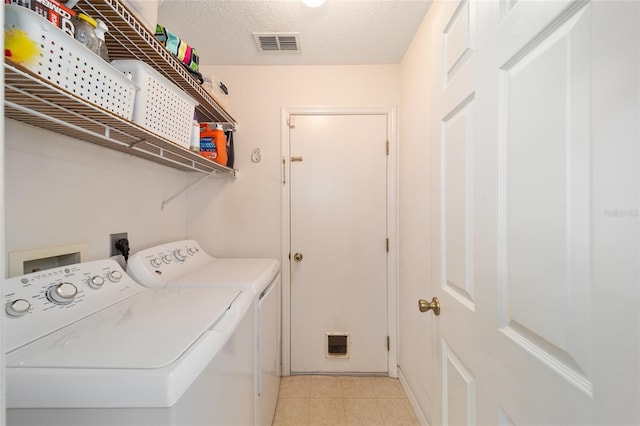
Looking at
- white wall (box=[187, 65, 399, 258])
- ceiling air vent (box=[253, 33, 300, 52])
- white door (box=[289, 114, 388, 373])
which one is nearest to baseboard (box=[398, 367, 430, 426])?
white door (box=[289, 114, 388, 373])

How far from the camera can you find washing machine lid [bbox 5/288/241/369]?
608 mm

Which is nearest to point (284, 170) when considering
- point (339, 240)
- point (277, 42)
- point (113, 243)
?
point (339, 240)

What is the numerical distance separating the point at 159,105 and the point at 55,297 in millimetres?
765

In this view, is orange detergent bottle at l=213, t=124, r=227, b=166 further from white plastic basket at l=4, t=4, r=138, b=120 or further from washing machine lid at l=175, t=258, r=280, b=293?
white plastic basket at l=4, t=4, r=138, b=120

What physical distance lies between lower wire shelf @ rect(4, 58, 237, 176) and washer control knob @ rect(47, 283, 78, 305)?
52 centimetres

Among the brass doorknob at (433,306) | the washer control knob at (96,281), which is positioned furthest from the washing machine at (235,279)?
the brass doorknob at (433,306)

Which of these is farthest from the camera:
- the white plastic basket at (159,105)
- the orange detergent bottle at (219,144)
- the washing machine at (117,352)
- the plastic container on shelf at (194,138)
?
the orange detergent bottle at (219,144)

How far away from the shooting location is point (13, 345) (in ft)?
2.22

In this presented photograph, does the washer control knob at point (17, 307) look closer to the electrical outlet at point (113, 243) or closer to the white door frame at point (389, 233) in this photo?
the electrical outlet at point (113, 243)

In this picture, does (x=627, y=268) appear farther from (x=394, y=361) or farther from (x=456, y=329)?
(x=394, y=361)

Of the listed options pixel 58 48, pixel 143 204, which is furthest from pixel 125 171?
pixel 58 48

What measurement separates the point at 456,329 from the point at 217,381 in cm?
77

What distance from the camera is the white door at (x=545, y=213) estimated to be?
0.38m

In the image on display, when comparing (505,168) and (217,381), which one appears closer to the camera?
(505,168)
